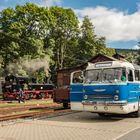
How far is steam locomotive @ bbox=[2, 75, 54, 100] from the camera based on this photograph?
43.2m

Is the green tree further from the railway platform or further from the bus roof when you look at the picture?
the railway platform

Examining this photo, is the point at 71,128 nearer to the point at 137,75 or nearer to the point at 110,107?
the point at 110,107

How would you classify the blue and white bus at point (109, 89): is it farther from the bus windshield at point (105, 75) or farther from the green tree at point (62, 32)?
the green tree at point (62, 32)

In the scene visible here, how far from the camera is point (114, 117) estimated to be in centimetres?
1836

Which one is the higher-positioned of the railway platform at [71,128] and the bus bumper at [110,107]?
the bus bumper at [110,107]

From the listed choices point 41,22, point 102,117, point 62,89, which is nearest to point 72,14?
point 41,22

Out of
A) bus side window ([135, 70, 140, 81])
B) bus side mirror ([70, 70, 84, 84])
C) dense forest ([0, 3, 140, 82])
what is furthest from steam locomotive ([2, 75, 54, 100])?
bus side window ([135, 70, 140, 81])

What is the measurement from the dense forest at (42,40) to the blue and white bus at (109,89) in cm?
3936

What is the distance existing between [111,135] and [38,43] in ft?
159

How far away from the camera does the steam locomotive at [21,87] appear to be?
43188 millimetres

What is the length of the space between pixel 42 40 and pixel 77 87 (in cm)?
4760

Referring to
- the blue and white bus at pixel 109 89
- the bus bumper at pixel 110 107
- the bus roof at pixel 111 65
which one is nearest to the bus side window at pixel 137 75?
the blue and white bus at pixel 109 89

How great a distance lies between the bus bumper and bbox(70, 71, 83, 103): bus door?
42 cm

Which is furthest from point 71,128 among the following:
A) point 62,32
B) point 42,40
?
point 62,32
